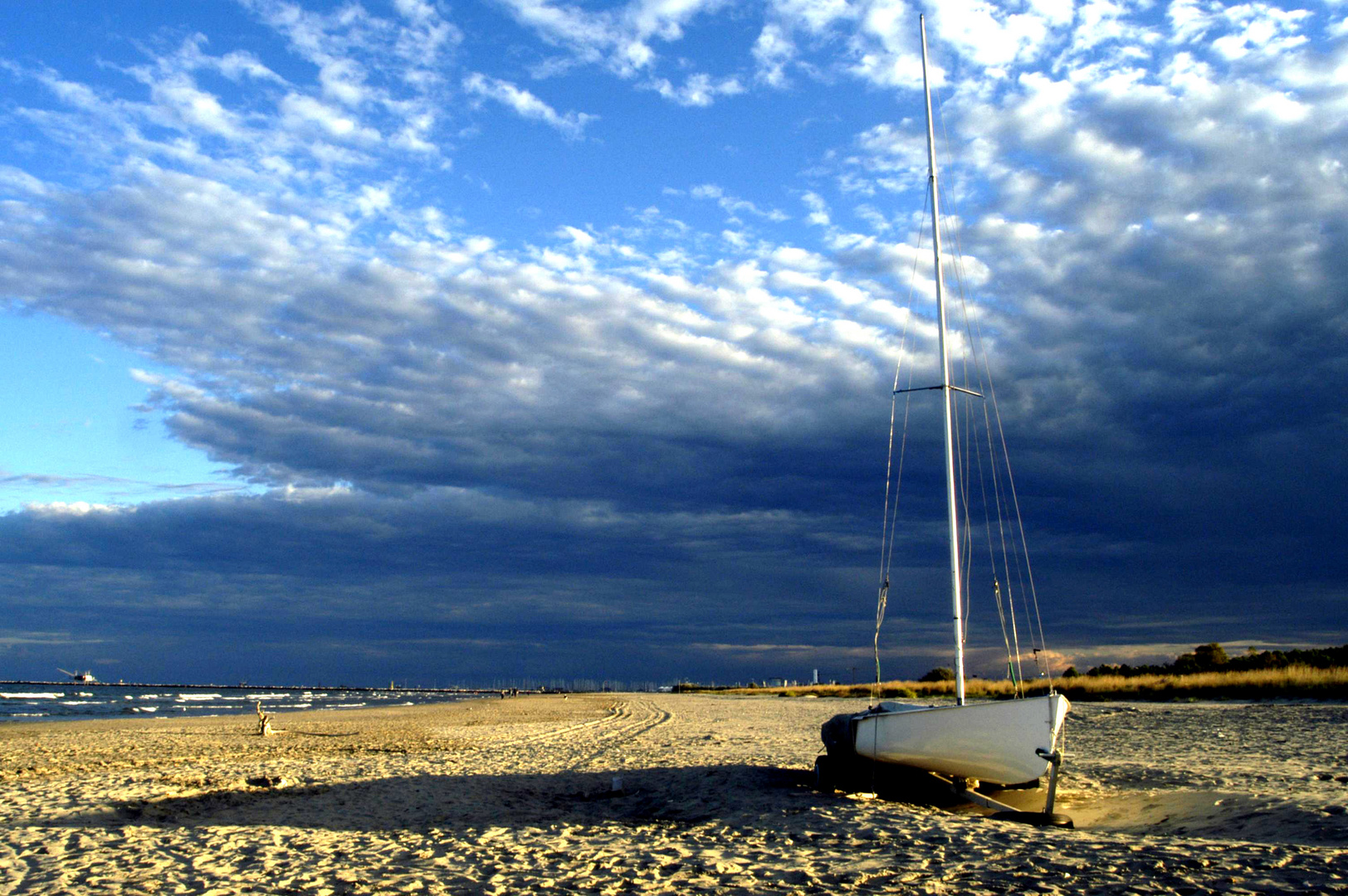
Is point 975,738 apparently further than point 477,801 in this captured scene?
No

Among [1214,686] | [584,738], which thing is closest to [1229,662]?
[1214,686]

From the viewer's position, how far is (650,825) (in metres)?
11.8

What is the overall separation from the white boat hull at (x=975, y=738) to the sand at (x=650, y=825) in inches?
33.0

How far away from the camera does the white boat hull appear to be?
40.3 ft

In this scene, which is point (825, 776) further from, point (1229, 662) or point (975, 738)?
point (1229, 662)

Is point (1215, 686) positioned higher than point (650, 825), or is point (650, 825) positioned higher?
point (650, 825)

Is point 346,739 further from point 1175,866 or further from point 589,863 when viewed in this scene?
point 1175,866

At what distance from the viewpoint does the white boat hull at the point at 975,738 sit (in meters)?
12.3

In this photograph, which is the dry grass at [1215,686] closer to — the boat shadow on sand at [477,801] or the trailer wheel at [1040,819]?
the boat shadow on sand at [477,801]

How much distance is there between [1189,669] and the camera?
147 feet

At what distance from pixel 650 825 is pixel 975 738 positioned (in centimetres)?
487

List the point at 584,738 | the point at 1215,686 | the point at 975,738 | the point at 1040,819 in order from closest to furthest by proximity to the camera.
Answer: the point at 1040,819 → the point at 975,738 → the point at 584,738 → the point at 1215,686

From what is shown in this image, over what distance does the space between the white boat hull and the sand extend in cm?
84

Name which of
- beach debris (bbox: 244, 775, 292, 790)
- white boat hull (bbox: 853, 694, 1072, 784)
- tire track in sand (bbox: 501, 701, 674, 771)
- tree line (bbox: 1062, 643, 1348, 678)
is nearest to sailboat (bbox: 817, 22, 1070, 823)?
white boat hull (bbox: 853, 694, 1072, 784)
